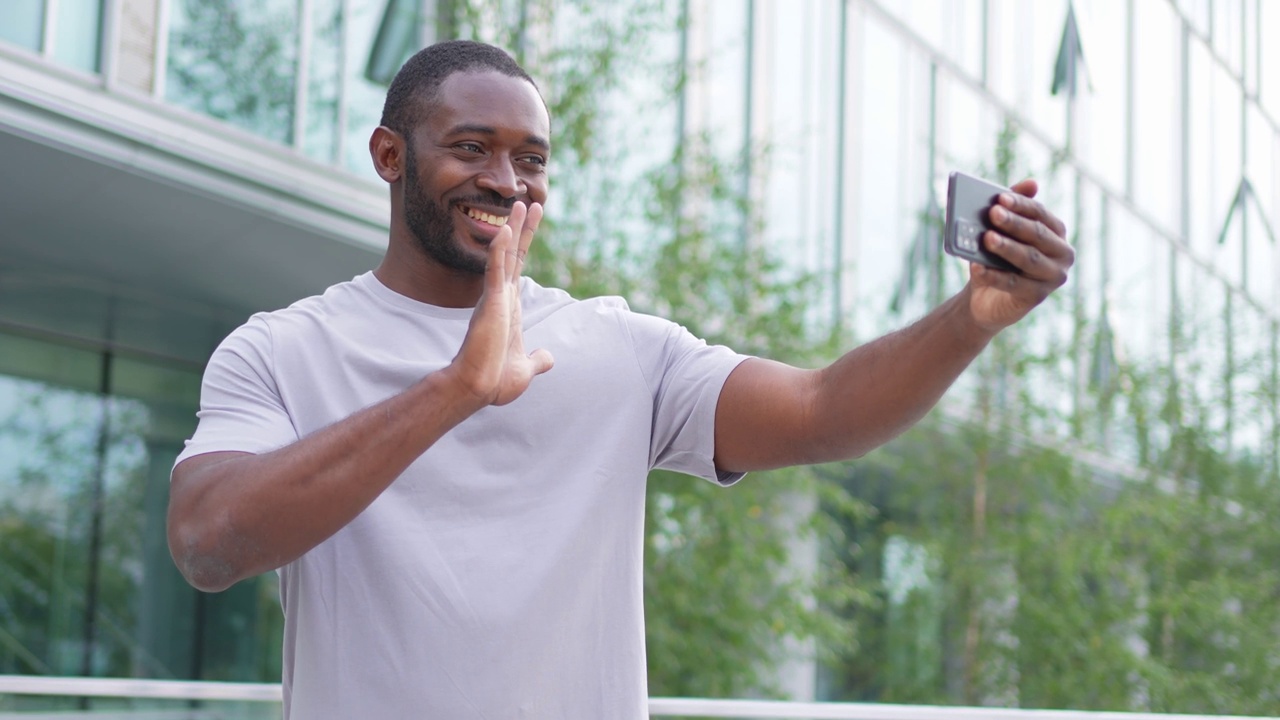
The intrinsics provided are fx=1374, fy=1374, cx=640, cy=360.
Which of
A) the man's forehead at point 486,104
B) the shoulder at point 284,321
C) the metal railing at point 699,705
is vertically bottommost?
the metal railing at point 699,705

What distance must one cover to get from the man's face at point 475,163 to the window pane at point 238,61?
559cm

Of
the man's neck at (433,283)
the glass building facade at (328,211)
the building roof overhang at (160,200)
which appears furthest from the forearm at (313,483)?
the building roof overhang at (160,200)

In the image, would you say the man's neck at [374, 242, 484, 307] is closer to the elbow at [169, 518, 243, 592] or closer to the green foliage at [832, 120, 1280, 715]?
the elbow at [169, 518, 243, 592]

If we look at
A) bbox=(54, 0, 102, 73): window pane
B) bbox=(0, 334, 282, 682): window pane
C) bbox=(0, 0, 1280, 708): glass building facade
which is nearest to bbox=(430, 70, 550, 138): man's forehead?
bbox=(0, 0, 1280, 708): glass building facade

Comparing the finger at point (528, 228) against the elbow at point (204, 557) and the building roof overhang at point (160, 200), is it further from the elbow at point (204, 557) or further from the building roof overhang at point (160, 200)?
the building roof overhang at point (160, 200)

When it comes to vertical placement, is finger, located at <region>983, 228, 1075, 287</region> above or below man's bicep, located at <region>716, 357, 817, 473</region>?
above

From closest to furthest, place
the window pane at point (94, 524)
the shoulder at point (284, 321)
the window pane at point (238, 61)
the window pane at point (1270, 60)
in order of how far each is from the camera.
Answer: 1. the shoulder at point (284, 321)
2. the window pane at point (238, 61)
3. the window pane at point (94, 524)
4. the window pane at point (1270, 60)

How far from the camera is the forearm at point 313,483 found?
1.18 meters

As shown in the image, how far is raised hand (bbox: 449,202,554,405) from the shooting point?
3.96ft

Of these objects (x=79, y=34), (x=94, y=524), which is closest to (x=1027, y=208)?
(x=79, y=34)

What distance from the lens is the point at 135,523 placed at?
859 centimetres

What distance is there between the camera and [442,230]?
1.51 meters

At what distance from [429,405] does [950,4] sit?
14941 millimetres

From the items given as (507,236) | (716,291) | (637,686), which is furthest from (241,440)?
(716,291)
